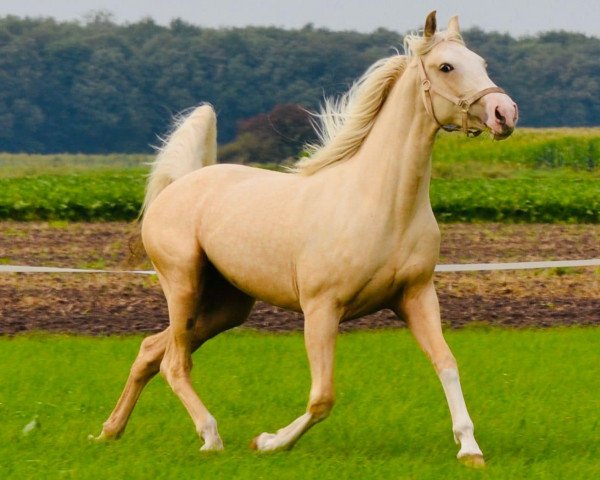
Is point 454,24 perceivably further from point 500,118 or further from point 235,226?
point 235,226

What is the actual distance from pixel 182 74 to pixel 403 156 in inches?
2386

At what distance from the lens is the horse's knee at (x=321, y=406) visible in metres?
7.34

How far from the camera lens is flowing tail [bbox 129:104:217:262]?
919cm

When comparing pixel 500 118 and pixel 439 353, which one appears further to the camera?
pixel 439 353

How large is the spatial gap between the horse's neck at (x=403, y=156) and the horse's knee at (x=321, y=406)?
3.13ft

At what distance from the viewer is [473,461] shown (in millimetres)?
7199

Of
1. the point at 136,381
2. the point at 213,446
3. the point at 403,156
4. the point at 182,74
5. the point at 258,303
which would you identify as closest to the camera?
the point at 403,156

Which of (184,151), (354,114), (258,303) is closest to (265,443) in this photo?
(354,114)

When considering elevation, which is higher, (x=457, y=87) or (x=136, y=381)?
(x=457, y=87)

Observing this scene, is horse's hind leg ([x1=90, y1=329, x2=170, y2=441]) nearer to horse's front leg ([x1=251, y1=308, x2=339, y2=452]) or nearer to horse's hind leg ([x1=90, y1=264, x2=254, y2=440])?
horse's hind leg ([x1=90, y1=264, x2=254, y2=440])

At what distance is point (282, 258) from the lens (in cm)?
773

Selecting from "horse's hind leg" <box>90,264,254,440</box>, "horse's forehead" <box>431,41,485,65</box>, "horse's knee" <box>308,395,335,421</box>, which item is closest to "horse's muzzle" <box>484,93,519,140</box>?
"horse's forehead" <box>431,41,485,65</box>

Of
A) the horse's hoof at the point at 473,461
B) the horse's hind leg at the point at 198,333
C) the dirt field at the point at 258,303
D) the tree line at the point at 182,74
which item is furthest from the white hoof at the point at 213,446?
the tree line at the point at 182,74

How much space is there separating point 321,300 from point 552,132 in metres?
43.8
